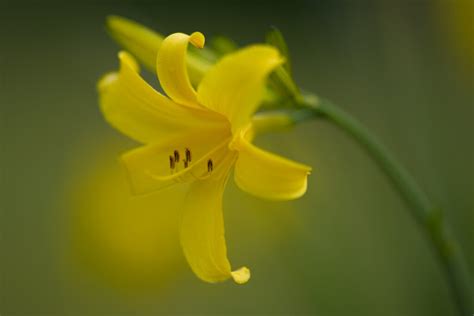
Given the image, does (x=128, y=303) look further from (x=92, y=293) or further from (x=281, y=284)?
(x=281, y=284)

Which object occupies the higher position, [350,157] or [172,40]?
[350,157]

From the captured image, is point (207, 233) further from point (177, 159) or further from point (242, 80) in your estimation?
point (242, 80)

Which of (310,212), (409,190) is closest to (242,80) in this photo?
(409,190)

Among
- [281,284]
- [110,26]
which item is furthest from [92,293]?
[110,26]

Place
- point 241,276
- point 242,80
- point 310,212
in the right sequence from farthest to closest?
point 310,212
point 241,276
point 242,80

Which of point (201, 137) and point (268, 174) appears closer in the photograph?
point (268, 174)

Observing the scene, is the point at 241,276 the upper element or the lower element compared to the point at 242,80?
lower

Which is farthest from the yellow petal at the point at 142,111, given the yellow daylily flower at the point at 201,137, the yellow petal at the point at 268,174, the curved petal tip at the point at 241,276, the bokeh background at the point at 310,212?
the bokeh background at the point at 310,212

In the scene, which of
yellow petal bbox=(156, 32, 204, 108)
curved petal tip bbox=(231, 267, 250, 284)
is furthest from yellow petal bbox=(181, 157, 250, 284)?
yellow petal bbox=(156, 32, 204, 108)
